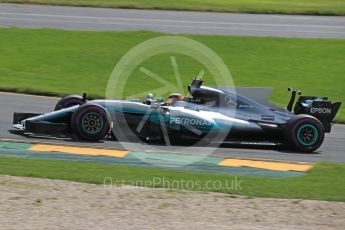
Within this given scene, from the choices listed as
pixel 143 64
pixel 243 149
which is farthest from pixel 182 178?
pixel 143 64

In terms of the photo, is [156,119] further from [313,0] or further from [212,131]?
[313,0]

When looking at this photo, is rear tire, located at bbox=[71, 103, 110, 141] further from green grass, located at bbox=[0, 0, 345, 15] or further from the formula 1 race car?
green grass, located at bbox=[0, 0, 345, 15]

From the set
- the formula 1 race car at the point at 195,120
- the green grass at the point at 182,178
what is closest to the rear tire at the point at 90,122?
the formula 1 race car at the point at 195,120

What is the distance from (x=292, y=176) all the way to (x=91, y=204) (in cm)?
382

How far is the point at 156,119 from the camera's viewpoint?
14.0 metres

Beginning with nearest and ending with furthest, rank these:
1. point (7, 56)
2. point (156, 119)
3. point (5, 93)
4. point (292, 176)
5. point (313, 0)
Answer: point (292, 176) < point (156, 119) < point (5, 93) < point (7, 56) < point (313, 0)

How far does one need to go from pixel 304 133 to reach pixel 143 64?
962cm

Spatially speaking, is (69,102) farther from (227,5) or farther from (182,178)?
(227,5)

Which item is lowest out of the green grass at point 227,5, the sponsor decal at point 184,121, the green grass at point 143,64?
the sponsor decal at point 184,121

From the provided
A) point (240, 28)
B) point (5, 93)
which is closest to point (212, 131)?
point (5, 93)

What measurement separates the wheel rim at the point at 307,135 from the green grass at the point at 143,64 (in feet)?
12.2

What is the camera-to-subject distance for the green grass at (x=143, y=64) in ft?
67.9

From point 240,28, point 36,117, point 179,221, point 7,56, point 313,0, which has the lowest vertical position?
point 179,221

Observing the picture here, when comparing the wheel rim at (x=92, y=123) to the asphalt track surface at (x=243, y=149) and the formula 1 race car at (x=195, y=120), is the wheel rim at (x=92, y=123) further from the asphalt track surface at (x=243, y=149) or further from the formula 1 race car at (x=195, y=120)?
the asphalt track surface at (x=243, y=149)
